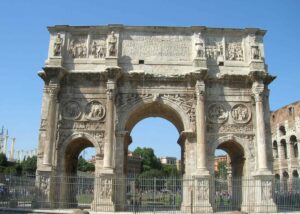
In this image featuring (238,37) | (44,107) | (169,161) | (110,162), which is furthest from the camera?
(169,161)

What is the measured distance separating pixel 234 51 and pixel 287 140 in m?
14.9

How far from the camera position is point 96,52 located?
17375 mm

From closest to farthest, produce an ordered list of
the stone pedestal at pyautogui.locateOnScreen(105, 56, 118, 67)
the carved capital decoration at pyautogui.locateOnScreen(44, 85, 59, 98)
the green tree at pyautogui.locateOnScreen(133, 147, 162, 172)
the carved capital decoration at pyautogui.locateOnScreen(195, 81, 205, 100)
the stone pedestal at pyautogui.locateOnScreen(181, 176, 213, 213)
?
the stone pedestal at pyautogui.locateOnScreen(181, 176, 213, 213) → the carved capital decoration at pyautogui.locateOnScreen(195, 81, 205, 100) → the carved capital decoration at pyautogui.locateOnScreen(44, 85, 59, 98) → the stone pedestal at pyautogui.locateOnScreen(105, 56, 118, 67) → the green tree at pyautogui.locateOnScreen(133, 147, 162, 172)

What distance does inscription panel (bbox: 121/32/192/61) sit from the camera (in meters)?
17.3

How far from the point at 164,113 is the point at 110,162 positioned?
13.7 feet

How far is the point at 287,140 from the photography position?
29.5 meters

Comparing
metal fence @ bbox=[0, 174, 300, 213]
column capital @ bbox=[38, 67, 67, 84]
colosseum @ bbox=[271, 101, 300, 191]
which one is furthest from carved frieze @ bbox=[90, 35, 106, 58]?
colosseum @ bbox=[271, 101, 300, 191]

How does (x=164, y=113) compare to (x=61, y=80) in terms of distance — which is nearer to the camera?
(x=61, y=80)

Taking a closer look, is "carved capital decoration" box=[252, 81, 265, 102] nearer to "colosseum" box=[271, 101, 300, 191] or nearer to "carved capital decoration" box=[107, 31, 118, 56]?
"carved capital decoration" box=[107, 31, 118, 56]

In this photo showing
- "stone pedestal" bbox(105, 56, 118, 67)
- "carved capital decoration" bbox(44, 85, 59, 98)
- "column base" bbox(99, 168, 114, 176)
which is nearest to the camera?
"column base" bbox(99, 168, 114, 176)

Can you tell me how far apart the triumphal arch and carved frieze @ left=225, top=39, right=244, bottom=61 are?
1.9 inches

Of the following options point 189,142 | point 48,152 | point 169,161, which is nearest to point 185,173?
point 189,142

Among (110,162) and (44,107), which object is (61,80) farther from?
(110,162)

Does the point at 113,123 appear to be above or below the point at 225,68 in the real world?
below
